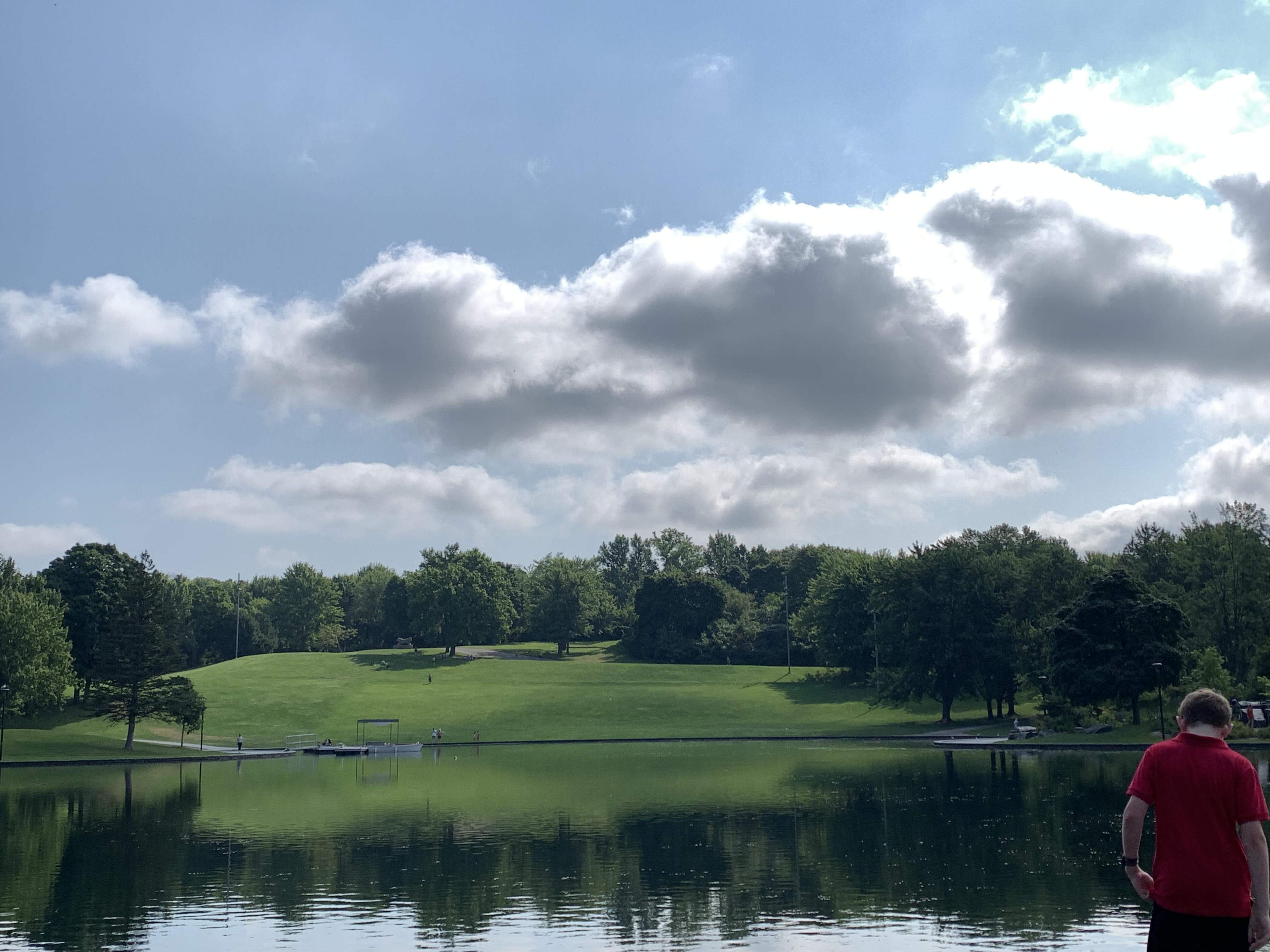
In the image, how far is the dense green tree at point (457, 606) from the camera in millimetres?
153375

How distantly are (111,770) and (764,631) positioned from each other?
316ft

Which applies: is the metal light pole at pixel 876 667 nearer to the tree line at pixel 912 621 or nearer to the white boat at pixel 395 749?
the tree line at pixel 912 621

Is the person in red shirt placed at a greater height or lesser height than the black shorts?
greater

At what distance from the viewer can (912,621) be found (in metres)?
98.4

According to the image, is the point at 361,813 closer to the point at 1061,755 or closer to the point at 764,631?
the point at 1061,755

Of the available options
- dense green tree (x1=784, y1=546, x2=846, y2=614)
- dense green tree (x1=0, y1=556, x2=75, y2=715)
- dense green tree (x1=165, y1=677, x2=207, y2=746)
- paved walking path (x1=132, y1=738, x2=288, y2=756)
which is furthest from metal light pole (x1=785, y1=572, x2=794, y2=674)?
dense green tree (x1=0, y1=556, x2=75, y2=715)

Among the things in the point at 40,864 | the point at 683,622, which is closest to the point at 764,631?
the point at 683,622

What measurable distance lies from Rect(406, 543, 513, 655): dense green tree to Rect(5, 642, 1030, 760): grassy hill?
55.2 feet

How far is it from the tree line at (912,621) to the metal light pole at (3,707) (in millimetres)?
3466

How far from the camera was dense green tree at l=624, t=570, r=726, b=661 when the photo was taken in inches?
6068

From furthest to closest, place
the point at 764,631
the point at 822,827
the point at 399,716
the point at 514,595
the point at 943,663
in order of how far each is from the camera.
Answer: the point at 514,595 → the point at 764,631 → the point at 399,716 → the point at 943,663 → the point at 822,827

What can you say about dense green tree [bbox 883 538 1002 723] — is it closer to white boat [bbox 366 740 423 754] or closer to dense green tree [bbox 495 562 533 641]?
white boat [bbox 366 740 423 754]

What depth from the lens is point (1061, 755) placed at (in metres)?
64.1

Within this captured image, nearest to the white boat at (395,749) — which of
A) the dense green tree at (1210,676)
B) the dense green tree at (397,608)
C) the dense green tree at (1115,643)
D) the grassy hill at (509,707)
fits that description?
the grassy hill at (509,707)
